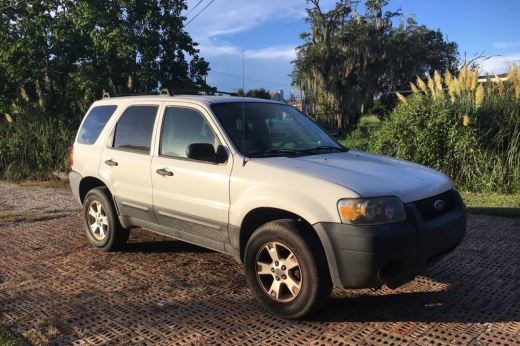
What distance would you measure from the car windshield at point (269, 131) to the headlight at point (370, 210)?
1056mm

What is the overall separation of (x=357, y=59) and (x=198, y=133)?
112ft

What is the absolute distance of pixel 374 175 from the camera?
379cm

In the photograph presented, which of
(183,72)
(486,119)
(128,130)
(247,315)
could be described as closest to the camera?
(247,315)

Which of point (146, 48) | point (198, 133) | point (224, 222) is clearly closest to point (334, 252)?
point (224, 222)

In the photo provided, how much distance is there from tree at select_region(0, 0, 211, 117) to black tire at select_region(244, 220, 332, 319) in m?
13.4

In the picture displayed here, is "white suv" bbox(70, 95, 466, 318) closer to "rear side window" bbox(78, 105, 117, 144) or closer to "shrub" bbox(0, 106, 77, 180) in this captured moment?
"rear side window" bbox(78, 105, 117, 144)

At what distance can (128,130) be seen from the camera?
17.9 ft

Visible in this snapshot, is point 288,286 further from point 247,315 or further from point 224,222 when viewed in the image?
point 224,222

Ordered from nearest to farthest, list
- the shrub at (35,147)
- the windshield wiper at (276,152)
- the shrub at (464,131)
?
the windshield wiper at (276,152) < the shrub at (464,131) < the shrub at (35,147)

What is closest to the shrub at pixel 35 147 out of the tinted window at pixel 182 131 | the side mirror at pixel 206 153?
the tinted window at pixel 182 131

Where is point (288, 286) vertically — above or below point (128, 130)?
below

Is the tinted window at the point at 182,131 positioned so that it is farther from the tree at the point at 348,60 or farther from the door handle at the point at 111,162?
the tree at the point at 348,60

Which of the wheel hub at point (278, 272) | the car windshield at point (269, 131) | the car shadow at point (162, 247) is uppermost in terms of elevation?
the car windshield at point (269, 131)

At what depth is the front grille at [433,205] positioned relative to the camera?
370cm
